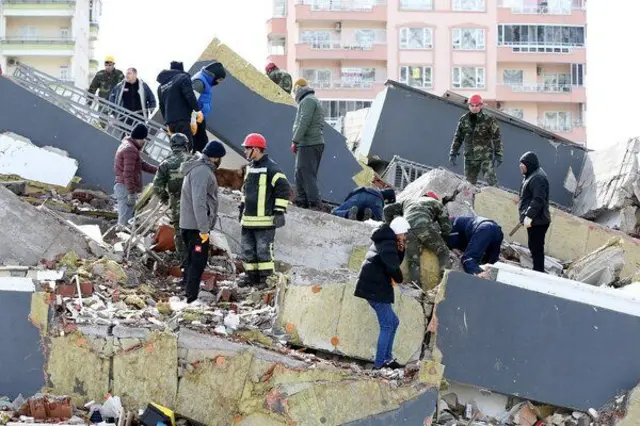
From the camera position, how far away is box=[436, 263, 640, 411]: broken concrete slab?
11203mm

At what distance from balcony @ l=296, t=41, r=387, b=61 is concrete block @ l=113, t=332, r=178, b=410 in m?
53.1

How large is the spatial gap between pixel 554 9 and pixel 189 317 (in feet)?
189

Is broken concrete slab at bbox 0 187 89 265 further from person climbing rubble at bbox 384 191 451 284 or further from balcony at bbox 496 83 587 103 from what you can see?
balcony at bbox 496 83 587 103

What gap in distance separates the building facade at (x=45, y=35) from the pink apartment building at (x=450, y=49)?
12291mm

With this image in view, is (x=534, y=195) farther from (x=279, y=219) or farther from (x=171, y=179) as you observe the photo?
(x=171, y=179)

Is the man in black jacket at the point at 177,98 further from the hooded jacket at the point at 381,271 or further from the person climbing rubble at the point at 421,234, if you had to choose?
the hooded jacket at the point at 381,271

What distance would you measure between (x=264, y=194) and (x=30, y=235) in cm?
255

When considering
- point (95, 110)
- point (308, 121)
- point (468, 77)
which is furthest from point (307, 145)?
point (468, 77)

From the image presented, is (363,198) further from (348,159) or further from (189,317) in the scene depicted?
(189,317)

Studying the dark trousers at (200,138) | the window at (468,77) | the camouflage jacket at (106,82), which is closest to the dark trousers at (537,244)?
the dark trousers at (200,138)

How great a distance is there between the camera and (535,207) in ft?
45.6

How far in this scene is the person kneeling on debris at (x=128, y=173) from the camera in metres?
14.7

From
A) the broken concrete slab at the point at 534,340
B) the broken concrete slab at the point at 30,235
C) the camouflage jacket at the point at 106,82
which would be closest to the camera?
the broken concrete slab at the point at 534,340

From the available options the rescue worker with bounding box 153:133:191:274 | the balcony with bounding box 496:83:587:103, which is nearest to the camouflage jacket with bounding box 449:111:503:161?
the rescue worker with bounding box 153:133:191:274
